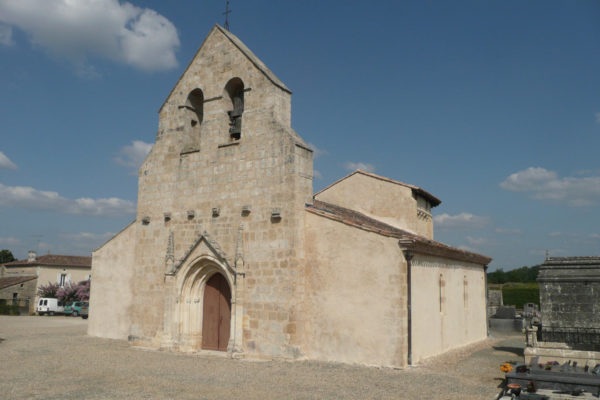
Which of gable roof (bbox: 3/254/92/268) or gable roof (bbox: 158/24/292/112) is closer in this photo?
gable roof (bbox: 158/24/292/112)

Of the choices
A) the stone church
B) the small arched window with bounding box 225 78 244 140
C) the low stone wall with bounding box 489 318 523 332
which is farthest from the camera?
the low stone wall with bounding box 489 318 523 332

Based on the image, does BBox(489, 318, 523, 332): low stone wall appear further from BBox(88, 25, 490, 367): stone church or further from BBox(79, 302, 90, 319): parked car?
BBox(79, 302, 90, 319): parked car

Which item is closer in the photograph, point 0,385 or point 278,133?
point 0,385

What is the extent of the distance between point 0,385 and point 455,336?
42.8 feet

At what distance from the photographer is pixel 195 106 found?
16828mm

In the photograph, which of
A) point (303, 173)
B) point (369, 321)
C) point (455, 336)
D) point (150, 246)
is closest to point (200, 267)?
point (150, 246)

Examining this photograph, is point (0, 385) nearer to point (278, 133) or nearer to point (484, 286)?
point (278, 133)

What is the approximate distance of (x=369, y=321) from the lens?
38.9 ft

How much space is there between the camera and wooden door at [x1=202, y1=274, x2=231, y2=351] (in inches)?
571

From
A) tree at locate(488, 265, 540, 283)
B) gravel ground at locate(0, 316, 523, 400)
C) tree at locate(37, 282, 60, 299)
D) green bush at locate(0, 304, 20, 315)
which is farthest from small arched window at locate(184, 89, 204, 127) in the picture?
tree at locate(488, 265, 540, 283)

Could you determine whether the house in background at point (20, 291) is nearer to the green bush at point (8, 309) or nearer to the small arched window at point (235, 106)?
the green bush at point (8, 309)

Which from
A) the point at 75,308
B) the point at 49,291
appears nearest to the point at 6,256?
the point at 49,291

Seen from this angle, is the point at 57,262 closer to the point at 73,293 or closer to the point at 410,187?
the point at 73,293

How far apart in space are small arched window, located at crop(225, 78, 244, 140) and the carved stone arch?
13.6 feet
